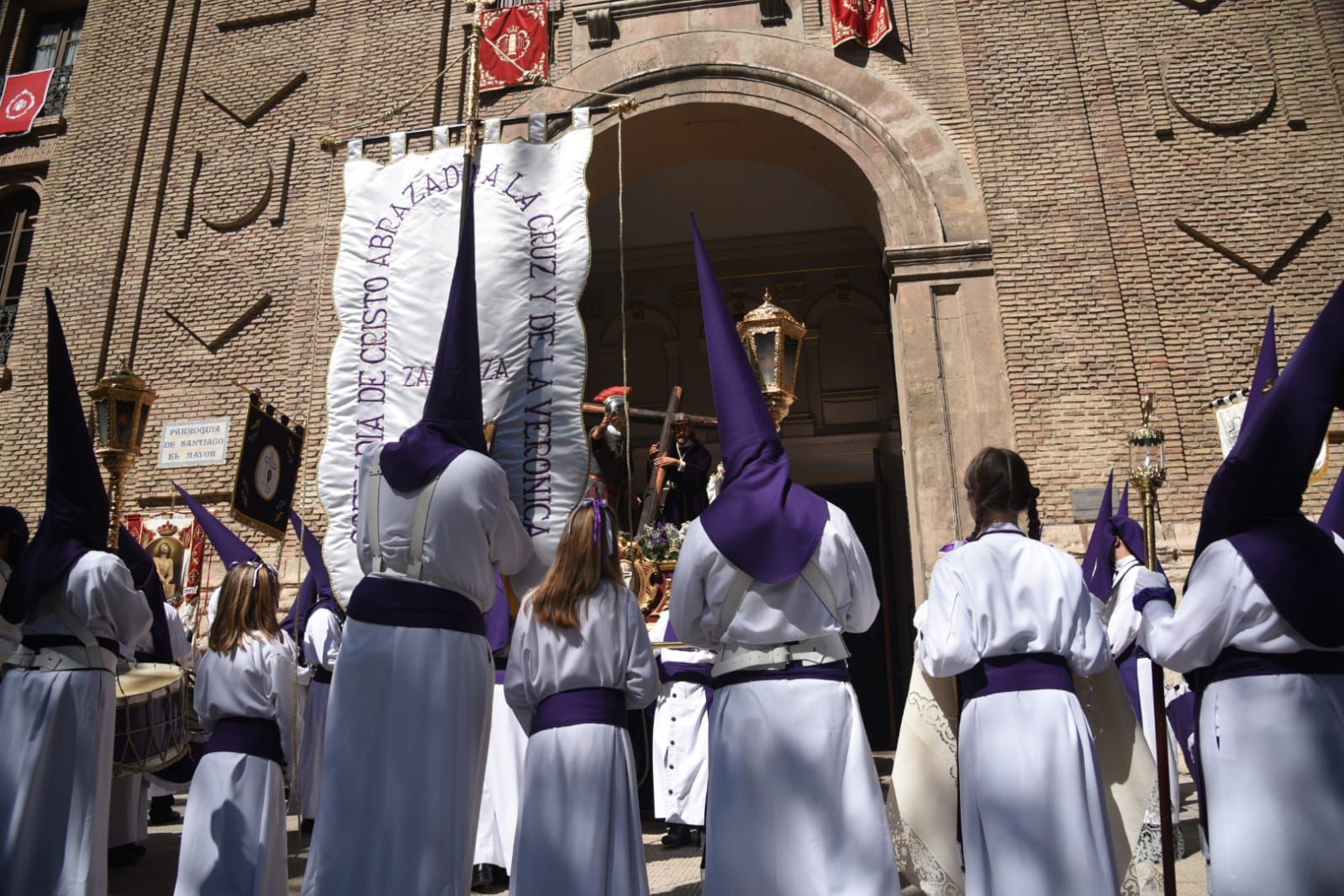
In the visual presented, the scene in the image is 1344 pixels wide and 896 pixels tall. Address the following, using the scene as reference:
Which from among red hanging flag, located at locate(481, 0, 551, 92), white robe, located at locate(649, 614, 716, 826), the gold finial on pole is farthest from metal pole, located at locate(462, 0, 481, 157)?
red hanging flag, located at locate(481, 0, 551, 92)

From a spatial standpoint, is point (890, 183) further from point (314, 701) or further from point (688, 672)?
point (314, 701)

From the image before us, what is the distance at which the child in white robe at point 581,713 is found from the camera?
411 centimetres

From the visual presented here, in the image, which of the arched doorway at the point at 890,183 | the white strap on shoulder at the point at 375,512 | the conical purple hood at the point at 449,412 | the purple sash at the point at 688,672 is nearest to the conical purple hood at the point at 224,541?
the purple sash at the point at 688,672

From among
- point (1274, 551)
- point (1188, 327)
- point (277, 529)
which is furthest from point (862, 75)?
point (1274, 551)

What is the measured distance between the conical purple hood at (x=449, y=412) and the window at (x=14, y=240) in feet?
45.5

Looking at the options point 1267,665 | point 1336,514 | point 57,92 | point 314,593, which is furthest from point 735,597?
point 57,92

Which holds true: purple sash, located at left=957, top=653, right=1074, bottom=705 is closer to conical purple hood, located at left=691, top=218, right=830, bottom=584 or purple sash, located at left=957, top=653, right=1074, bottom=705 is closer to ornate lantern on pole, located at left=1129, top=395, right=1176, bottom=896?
ornate lantern on pole, located at left=1129, top=395, right=1176, bottom=896

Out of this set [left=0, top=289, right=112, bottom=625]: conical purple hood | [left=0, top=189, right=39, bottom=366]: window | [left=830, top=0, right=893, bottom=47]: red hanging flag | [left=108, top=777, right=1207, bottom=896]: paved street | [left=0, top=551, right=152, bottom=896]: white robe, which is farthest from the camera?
[left=0, top=189, right=39, bottom=366]: window

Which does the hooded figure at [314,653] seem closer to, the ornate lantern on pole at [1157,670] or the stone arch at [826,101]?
the ornate lantern on pole at [1157,670]

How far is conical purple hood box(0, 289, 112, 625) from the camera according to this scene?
4777 mm

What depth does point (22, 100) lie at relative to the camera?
1557cm

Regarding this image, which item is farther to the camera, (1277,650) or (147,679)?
(147,679)

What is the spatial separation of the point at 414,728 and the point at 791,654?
56.1 inches

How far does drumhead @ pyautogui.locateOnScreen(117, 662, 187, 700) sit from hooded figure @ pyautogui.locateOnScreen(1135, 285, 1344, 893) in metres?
4.97
